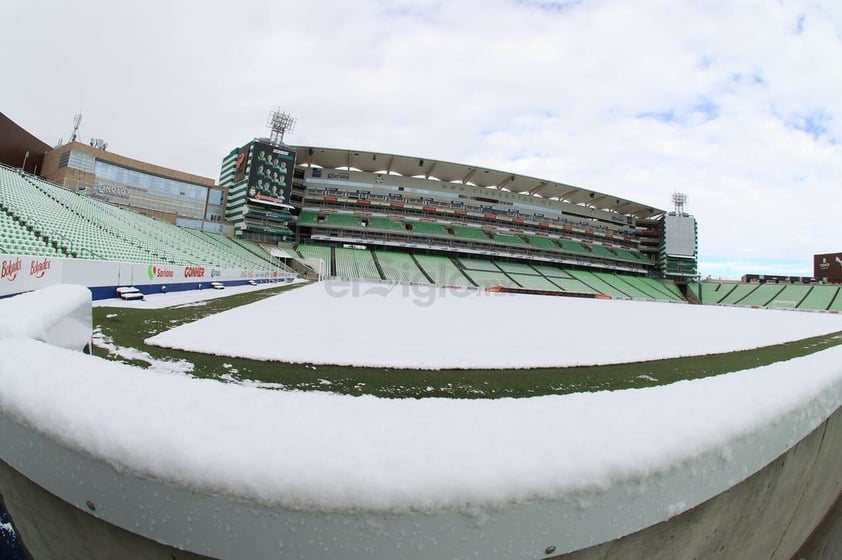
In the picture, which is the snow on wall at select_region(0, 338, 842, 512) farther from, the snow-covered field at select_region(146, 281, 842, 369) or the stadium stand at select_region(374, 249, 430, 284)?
the stadium stand at select_region(374, 249, 430, 284)

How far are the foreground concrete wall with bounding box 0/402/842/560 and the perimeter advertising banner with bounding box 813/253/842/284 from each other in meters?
67.2

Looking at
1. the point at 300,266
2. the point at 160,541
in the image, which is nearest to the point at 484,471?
the point at 160,541

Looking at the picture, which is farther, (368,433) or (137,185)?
(137,185)

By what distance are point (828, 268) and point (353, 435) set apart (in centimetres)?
7071

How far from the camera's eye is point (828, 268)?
45562 millimetres

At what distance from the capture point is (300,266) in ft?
108

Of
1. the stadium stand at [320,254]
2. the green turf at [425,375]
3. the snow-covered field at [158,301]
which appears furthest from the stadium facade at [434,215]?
the green turf at [425,375]

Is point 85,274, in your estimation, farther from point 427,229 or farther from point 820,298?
point 820,298

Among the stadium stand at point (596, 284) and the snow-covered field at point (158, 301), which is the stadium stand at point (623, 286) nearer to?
the stadium stand at point (596, 284)

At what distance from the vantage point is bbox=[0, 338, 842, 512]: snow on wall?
660 mm

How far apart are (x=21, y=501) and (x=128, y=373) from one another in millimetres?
427

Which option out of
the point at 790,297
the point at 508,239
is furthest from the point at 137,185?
the point at 790,297

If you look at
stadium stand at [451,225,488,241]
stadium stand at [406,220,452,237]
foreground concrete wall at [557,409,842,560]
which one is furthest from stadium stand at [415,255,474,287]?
foreground concrete wall at [557,409,842,560]

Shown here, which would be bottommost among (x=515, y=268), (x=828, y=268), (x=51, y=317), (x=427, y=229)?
(x=51, y=317)
